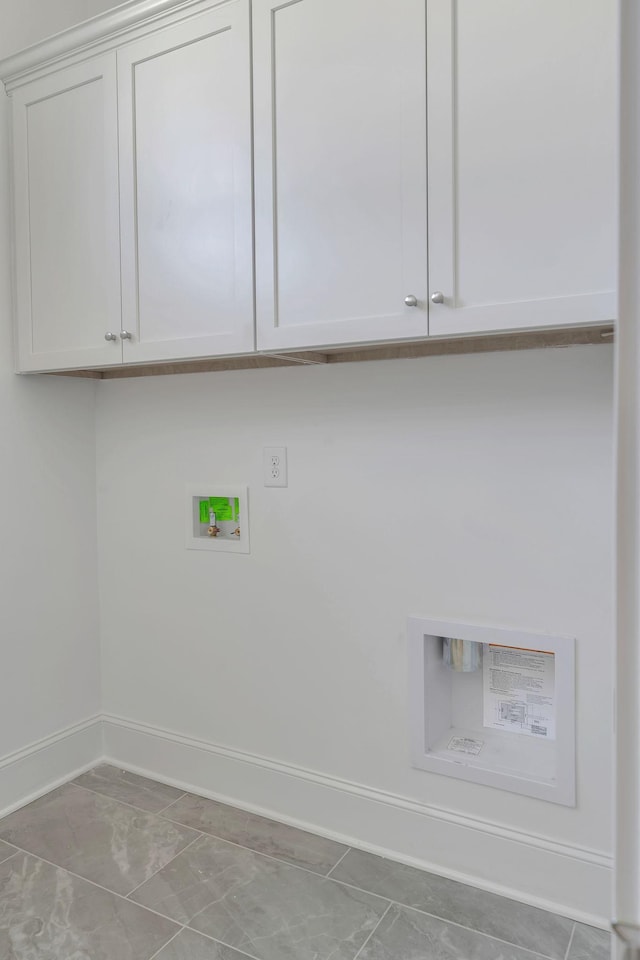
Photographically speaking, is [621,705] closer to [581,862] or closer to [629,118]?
[629,118]

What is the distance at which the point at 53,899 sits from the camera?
1723mm

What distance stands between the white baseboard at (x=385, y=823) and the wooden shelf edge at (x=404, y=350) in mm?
1116

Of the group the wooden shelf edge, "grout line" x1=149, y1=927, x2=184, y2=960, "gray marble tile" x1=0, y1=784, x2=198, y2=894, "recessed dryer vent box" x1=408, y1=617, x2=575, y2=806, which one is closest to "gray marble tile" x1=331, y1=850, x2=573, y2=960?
"recessed dryer vent box" x1=408, y1=617, x2=575, y2=806

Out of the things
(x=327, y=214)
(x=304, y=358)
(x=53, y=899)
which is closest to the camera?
(x=327, y=214)

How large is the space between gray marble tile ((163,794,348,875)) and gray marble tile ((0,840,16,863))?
43 centimetres

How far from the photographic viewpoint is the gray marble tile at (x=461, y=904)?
1571mm

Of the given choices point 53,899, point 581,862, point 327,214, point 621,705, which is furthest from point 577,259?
point 53,899

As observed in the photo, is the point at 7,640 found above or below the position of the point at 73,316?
below

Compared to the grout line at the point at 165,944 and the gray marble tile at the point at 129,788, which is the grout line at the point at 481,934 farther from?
the gray marble tile at the point at 129,788

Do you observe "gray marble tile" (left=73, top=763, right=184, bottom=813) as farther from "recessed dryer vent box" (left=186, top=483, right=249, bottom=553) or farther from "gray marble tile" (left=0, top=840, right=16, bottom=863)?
"recessed dryer vent box" (left=186, top=483, right=249, bottom=553)

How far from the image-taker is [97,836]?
1.99m

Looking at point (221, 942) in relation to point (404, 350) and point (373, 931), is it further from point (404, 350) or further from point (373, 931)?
point (404, 350)

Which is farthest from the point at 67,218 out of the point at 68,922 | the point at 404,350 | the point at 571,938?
the point at 571,938

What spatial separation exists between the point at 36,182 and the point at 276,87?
2.83 ft
